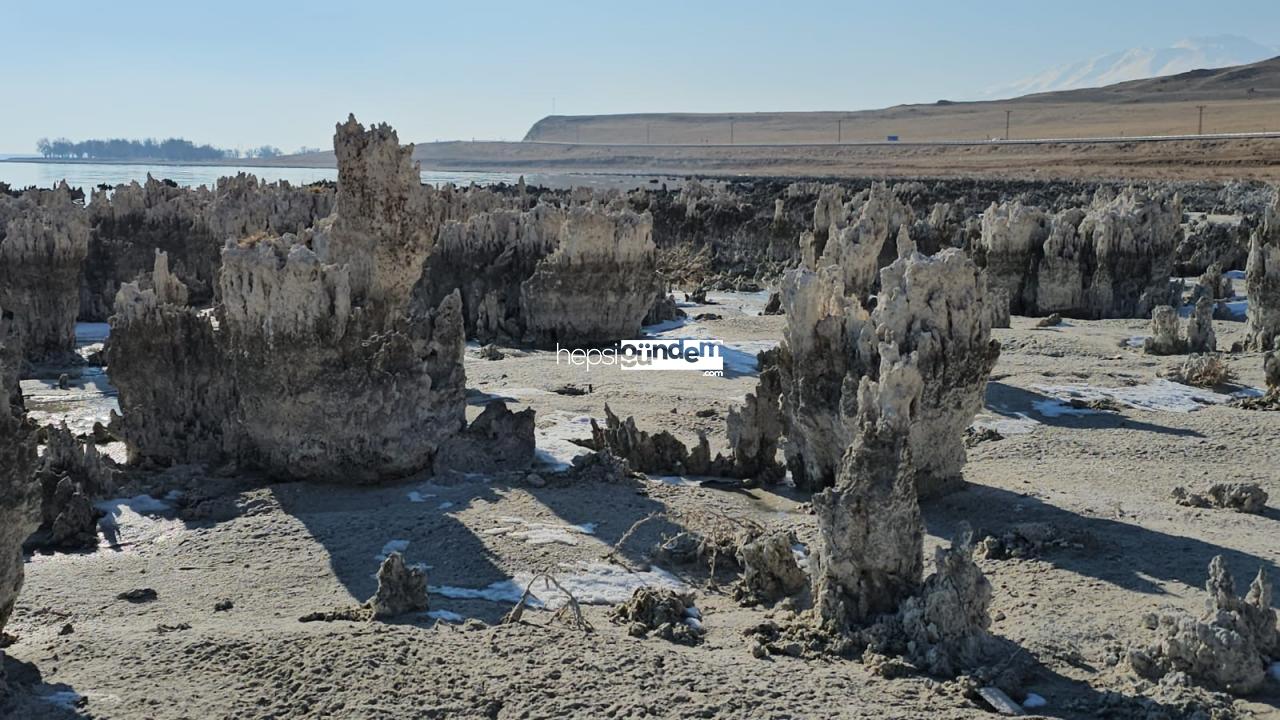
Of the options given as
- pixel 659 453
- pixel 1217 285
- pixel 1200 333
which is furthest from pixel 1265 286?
pixel 659 453

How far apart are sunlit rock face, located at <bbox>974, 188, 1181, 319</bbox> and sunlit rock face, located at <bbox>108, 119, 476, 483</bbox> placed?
11577 millimetres

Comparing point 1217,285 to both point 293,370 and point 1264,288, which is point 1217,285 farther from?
point 293,370

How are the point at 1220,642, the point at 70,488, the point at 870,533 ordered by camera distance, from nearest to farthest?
the point at 1220,642
the point at 870,533
the point at 70,488

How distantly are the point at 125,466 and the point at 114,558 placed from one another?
8.69 feet

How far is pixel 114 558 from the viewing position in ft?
28.1

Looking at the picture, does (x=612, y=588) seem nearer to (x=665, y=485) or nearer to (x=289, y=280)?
(x=665, y=485)

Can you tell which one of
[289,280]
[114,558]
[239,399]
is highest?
[289,280]

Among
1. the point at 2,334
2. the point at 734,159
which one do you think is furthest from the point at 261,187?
the point at 734,159

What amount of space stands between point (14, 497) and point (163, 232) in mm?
18424

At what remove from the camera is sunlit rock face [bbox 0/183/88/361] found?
17.0m

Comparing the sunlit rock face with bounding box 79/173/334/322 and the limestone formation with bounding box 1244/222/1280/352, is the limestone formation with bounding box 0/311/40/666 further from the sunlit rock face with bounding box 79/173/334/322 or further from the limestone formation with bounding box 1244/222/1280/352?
the sunlit rock face with bounding box 79/173/334/322

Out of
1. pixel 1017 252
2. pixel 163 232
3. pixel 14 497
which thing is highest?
pixel 163 232

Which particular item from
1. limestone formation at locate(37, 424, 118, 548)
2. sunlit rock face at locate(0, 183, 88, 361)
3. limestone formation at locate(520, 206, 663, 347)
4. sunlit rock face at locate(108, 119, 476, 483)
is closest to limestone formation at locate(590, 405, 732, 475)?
sunlit rock face at locate(108, 119, 476, 483)

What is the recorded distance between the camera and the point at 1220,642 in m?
6.04
